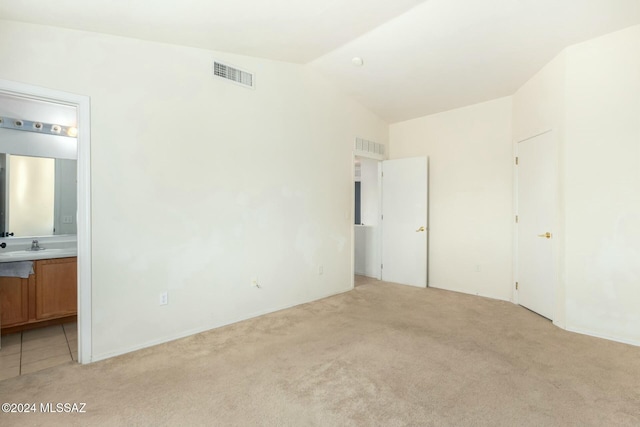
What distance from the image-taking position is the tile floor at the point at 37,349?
2375mm

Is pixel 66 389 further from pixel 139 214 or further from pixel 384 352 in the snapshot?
pixel 384 352

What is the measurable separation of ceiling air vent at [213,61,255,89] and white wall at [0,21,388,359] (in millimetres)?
66

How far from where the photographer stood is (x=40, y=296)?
3082 mm

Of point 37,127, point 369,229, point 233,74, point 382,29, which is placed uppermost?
point 382,29

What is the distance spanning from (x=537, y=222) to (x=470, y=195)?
3.39ft

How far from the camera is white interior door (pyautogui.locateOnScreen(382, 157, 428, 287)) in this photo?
4.77 m

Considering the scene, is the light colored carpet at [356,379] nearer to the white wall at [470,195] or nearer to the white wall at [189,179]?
the white wall at [189,179]

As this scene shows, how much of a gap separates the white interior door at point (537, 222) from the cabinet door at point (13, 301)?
526 centimetres

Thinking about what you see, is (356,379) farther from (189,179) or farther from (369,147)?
(369,147)

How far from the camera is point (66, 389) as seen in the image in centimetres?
205

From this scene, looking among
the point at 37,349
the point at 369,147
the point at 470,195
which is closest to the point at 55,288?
the point at 37,349

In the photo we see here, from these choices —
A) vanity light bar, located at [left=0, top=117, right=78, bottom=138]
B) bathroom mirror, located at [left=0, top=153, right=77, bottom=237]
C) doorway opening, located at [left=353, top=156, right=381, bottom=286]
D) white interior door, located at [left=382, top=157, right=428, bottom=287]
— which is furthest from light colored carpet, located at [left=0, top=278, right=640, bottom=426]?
vanity light bar, located at [left=0, top=117, right=78, bottom=138]

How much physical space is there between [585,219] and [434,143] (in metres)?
2.30

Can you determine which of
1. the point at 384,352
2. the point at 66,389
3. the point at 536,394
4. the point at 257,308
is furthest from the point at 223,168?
the point at 536,394
